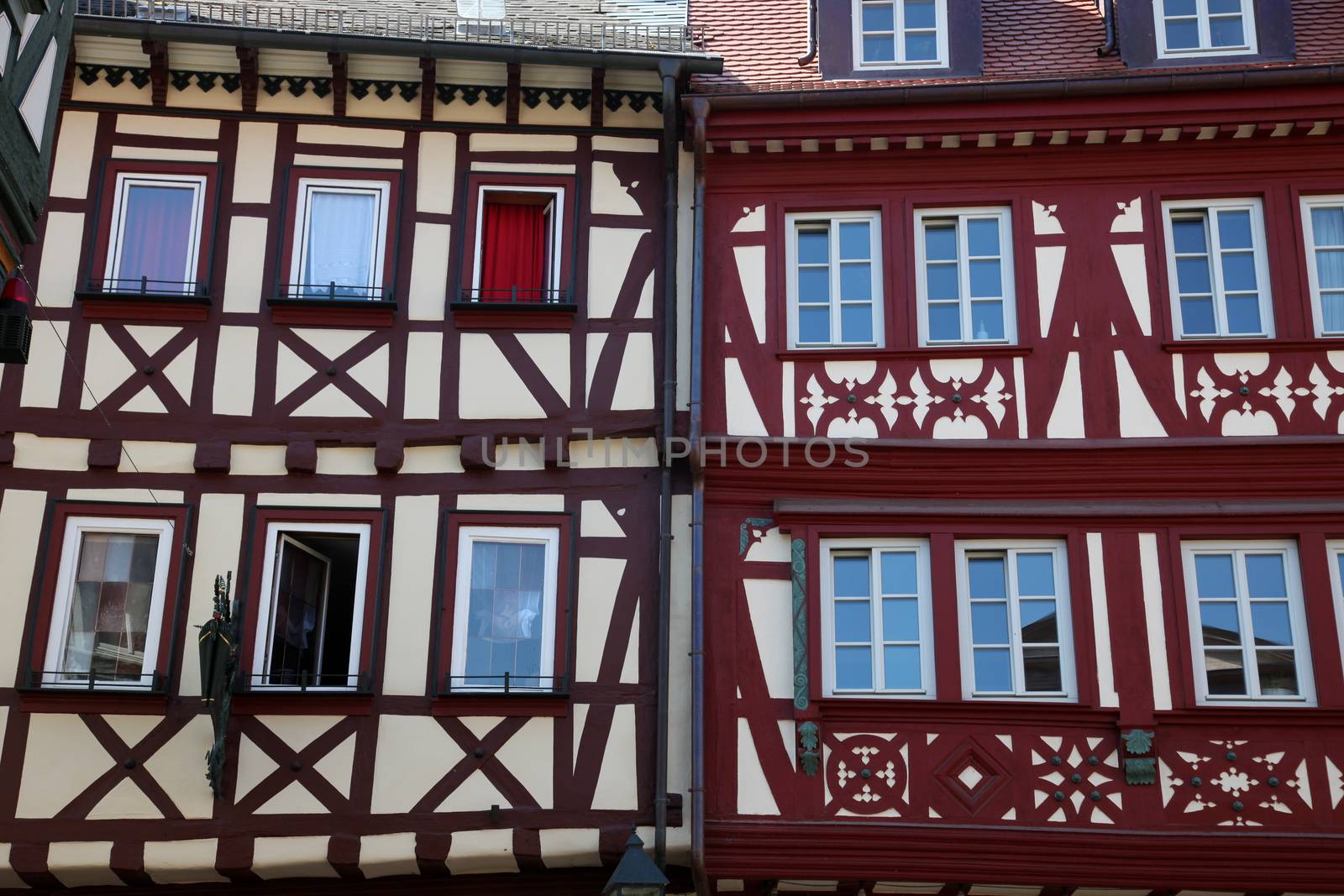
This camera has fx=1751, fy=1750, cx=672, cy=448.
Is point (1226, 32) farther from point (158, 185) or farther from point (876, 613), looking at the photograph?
point (158, 185)

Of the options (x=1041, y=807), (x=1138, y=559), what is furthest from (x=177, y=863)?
(x=1138, y=559)

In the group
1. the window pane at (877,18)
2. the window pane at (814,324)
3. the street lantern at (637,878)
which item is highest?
the window pane at (877,18)

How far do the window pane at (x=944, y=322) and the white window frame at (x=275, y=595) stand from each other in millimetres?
5100

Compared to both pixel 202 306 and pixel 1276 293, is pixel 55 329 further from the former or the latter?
pixel 1276 293

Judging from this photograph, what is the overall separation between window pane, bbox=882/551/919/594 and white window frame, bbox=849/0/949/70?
4727 millimetres

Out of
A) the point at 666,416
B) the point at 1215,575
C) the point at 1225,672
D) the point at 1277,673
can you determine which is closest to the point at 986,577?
the point at 1215,575

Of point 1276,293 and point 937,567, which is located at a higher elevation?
point 1276,293

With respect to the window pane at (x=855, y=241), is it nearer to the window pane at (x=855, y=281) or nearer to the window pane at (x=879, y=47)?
the window pane at (x=855, y=281)

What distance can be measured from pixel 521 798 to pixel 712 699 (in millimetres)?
1702

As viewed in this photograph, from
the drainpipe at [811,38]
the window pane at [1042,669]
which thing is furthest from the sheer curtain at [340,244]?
the window pane at [1042,669]

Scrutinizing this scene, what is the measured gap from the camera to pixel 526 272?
1562cm

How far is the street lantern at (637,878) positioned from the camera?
1223 cm

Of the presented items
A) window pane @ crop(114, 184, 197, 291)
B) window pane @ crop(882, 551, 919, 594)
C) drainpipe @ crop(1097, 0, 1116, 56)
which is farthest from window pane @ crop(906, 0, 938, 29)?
window pane @ crop(114, 184, 197, 291)

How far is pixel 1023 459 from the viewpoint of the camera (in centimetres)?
1451
